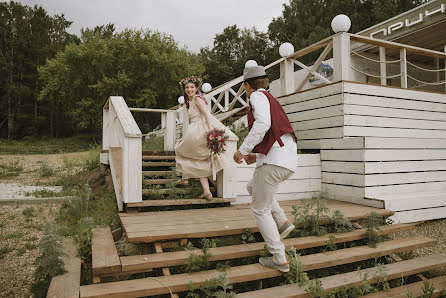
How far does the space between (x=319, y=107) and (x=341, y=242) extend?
8.89 feet

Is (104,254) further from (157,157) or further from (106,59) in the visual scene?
(106,59)

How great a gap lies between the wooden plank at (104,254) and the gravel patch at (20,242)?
677 millimetres

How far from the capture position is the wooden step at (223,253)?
2.67 meters

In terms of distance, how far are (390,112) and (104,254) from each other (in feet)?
16.3

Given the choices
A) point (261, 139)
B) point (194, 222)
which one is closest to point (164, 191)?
point (194, 222)

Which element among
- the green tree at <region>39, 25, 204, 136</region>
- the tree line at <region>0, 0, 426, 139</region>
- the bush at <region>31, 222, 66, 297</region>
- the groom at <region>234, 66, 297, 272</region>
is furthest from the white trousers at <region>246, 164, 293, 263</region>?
the green tree at <region>39, 25, 204, 136</region>

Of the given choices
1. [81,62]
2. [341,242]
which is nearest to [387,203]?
[341,242]

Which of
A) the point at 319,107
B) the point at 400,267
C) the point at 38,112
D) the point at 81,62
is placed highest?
the point at 81,62

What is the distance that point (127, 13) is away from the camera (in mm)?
42562

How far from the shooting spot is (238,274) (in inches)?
106

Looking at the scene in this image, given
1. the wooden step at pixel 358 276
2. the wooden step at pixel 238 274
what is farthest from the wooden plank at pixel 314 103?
the wooden step at pixel 358 276

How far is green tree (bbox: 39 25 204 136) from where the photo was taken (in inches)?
837

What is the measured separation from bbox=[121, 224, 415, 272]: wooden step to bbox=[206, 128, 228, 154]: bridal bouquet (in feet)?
5.19

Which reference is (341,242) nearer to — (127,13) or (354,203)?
(354,203)
